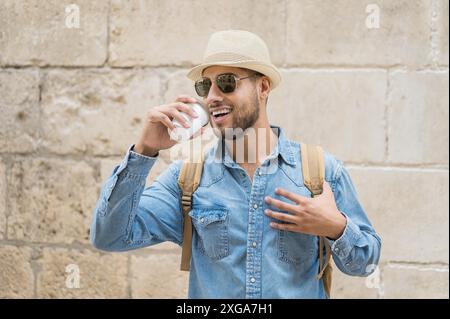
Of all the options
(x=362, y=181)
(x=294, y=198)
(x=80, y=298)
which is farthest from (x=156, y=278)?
(x=294, y=198)

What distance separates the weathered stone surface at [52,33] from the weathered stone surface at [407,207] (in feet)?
5.85

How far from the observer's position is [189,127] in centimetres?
198

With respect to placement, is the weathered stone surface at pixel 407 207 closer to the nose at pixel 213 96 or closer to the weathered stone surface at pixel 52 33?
the nose at pixel 213 96

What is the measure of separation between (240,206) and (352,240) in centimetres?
41

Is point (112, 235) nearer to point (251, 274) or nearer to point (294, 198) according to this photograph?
point (251, 274)

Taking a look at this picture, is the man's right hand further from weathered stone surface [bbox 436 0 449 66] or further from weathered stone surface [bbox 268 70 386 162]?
weathered stone surface [bbox 436 0 449 66]

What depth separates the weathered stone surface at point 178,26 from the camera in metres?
3.47

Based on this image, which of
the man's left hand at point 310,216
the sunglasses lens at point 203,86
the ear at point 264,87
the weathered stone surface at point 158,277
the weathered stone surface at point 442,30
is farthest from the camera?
the weathered stone surface at point 158,277

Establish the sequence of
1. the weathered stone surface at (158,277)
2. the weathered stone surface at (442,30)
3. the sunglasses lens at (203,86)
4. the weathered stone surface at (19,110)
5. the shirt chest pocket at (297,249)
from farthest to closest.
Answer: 1. the weathered stone surface at (19,110)
2. the weathered stone surface at (158,277)
3. the weathered stone surface at (442,30)
4. the sunglasses lens at (203,86)
5. the shirt chest pocket at (297,249)

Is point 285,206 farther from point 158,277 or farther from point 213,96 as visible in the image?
point 158,277

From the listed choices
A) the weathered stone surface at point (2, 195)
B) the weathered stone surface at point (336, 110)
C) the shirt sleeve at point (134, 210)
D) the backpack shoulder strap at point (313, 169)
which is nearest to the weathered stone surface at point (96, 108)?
the weathered stone surface at point (2, 195)

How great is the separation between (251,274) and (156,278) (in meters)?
1.70

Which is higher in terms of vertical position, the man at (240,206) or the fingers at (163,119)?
the fingers at (163,119)

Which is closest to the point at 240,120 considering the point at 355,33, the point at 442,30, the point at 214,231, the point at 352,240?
the point at 214,231
